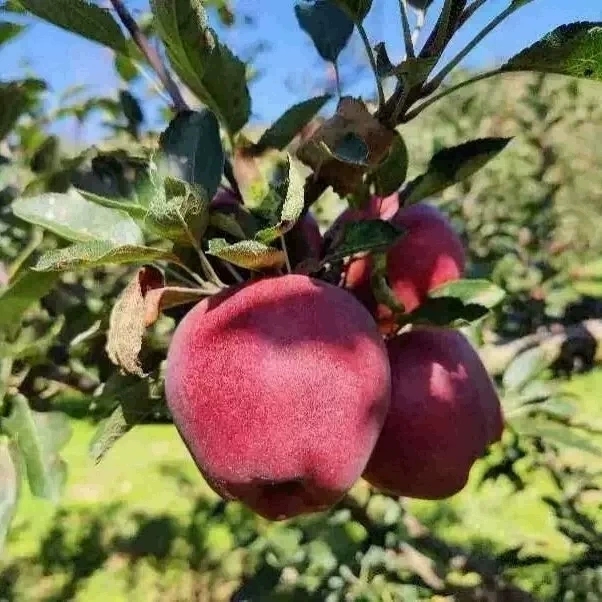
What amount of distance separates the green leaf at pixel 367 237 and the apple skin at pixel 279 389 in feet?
0.14

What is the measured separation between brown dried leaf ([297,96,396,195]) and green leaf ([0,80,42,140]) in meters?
0.54

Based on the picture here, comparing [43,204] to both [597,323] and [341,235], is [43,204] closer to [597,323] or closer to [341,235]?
[341,235]

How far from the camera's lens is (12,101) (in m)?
1.07

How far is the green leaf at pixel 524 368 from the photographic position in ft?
4.04

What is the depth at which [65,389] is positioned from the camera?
45.1 inches

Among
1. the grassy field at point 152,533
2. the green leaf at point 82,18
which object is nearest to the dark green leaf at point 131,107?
the green leaf at point 82,18

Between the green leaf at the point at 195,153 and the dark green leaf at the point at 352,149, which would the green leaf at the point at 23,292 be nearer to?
the green leaf at the point at 195,153

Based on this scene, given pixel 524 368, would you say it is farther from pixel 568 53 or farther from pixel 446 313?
pixel 568 53

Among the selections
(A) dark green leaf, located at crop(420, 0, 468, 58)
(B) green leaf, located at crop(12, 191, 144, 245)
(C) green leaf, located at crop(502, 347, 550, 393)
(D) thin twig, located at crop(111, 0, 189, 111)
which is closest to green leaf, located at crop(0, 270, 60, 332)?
(B) green leaf, located at crop(12, 191, 144, 245)

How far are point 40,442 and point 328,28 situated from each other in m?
0.51

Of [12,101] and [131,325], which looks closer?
[131,325]

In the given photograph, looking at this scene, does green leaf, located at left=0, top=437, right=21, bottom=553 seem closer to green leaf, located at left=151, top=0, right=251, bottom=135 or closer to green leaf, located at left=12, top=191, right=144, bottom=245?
green leaf, located at left=12, top=191, right=144, bottom=245

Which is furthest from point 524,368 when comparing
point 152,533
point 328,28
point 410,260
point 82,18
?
point 152,533

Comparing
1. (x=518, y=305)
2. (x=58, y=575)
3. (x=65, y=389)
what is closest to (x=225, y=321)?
(x=65, y=389)
